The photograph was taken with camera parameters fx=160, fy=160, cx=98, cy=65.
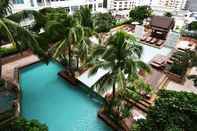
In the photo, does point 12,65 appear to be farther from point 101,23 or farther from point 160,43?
point 160,43

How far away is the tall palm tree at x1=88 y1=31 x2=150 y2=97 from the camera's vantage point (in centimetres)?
811

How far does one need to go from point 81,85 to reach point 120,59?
20.2 feet

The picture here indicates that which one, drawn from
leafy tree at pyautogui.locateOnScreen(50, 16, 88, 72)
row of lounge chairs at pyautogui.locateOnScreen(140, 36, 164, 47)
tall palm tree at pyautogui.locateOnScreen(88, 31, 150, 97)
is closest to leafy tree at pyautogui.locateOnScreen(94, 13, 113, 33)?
leafy tree at pyautogui.locateOnScreen(50, 16, 88, 72)

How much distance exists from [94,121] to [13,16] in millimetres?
8937

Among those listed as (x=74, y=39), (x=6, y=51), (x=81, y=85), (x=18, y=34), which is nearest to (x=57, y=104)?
(x=81, y=85)

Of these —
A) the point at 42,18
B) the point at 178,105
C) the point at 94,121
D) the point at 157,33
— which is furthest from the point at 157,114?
the point at 157,33

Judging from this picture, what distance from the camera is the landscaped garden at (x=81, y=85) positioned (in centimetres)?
746

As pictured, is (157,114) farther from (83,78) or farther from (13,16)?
(13,16)

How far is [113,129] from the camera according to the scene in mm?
10062

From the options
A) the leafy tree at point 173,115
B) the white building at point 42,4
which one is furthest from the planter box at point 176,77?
the white building at point 42,4

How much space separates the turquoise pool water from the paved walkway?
855 millimetres

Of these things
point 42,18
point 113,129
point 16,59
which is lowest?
point 113,129

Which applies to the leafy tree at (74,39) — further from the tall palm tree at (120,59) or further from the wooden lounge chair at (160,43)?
the wooden lounge chair at (160,43)

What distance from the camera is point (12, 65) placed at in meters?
15.5
